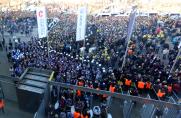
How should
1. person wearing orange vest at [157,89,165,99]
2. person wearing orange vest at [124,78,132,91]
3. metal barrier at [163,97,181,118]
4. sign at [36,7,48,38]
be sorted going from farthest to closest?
sign at [36,7,48,38]
person wearing orange vest at [124,78,132,91]
person wearing orange vest at [157,89,165,99]
metal barrier at [163,97,181,118]

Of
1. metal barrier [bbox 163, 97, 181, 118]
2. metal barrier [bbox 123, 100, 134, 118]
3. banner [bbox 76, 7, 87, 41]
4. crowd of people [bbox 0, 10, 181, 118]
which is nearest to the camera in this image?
metal barrier [bbox 163, 97, 181, 118]

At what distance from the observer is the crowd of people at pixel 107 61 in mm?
15773

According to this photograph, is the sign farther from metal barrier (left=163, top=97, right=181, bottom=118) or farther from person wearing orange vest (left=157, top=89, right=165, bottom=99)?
metal barrier (left=163, top=97, right=181, bottom=118)

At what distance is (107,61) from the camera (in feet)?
66.8

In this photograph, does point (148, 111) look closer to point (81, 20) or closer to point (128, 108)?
point (128, 108)

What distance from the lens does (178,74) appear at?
57.4ft

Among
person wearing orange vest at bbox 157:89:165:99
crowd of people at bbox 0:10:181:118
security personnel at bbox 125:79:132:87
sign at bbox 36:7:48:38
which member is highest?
sign at bbox 36:7:48:38

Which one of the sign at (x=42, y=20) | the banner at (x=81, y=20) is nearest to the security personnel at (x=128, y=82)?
the banner at (x=81, y=20)

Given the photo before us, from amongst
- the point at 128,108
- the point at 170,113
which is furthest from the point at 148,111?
the point at 170,113

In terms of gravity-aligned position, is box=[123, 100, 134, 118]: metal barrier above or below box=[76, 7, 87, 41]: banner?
A: below

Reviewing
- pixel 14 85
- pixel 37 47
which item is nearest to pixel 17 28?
pixel 37 47

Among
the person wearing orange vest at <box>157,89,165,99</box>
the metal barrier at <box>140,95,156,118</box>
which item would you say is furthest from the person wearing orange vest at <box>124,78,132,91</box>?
the metal barrier at <box>140,95,156,118</box>

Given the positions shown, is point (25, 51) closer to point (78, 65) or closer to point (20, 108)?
point (78, 65)

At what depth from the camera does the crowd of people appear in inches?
621
